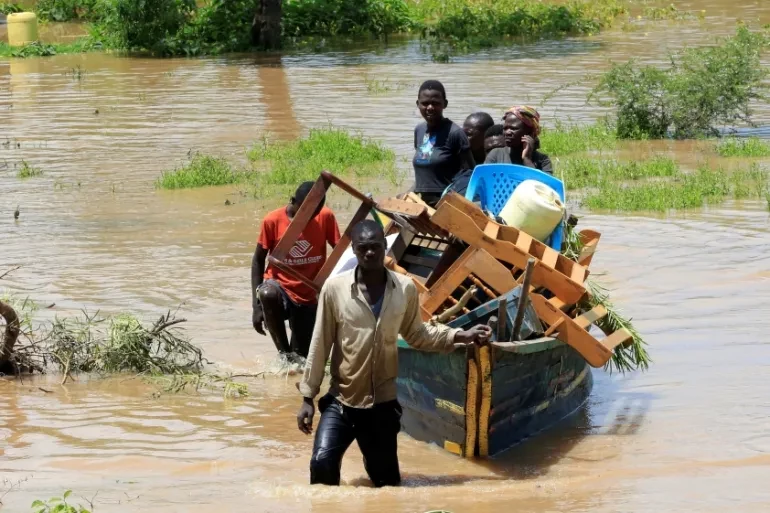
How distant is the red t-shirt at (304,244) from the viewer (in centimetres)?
799

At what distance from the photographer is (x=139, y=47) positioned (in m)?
A: 28.9

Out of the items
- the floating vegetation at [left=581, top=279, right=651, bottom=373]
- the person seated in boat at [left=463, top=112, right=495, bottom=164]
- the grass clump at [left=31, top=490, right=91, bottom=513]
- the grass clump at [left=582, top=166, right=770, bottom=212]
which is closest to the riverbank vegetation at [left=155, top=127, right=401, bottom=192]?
the grass clump at [left=582, top=166, right=770, bottom=212]

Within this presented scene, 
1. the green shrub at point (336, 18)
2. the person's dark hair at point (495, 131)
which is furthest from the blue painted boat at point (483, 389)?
the green shrub at point (336, 18)

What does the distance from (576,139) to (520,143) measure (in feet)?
26.4

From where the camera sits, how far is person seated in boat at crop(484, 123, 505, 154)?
28.7 feet

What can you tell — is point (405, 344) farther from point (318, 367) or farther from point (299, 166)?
point (299, 166)

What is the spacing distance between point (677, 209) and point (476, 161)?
14.9ft

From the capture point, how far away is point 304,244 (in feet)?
26.3

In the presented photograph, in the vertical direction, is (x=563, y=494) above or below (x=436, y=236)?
below

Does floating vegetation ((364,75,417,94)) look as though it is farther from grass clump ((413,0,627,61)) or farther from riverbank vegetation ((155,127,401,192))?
riverbank vegetation ((155,127,401,192))

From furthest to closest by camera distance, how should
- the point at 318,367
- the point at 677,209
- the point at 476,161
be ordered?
the point at 677,209
the point at 476,161
the point at 318,367

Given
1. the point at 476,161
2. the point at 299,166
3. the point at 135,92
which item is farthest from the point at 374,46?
the point at 476,161

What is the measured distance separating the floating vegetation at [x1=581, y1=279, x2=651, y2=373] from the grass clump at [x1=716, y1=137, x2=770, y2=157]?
7729mm

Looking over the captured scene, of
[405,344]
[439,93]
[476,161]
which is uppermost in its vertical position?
[439,93]
